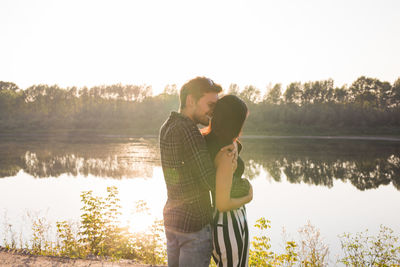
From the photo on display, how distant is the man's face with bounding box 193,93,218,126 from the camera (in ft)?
6.54

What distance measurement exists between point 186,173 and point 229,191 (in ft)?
0.89

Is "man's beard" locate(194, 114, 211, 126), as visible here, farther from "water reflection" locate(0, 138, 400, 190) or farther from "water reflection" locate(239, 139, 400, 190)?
"water reflection" locate(239, 139, 400, 190)

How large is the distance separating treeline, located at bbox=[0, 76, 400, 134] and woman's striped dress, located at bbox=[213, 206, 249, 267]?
61.5 metres

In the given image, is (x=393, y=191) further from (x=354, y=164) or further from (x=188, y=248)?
(x=188, y=248)

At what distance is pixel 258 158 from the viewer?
2753cm

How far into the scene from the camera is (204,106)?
6.59ft

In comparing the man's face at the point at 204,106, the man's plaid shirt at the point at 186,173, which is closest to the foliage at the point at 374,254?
the man's plaid shirt at the point at 186,173

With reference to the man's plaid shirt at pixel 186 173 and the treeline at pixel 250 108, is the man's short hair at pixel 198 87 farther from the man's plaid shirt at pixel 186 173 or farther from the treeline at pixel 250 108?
the treeline at pixel 250 108

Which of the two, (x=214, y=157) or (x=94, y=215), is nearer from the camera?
(x=214, y=157)

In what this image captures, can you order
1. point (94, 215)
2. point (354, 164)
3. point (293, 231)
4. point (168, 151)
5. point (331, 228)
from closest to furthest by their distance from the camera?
point (168, 151) < point (94, 215) < point (293, 231) < point (331, 228) < point (354, 164)

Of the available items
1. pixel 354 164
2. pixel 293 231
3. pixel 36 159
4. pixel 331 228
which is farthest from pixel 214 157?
pixel 36 159

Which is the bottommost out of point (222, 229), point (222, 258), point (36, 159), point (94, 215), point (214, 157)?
point (36, 159)

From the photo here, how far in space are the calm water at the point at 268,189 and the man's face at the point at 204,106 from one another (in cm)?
538

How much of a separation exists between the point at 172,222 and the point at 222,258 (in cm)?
38
